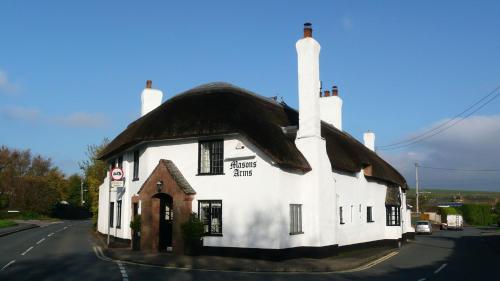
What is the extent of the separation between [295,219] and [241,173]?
3176 mm

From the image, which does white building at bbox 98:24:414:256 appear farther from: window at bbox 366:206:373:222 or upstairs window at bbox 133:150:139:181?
window at bbox 366:206:373:222

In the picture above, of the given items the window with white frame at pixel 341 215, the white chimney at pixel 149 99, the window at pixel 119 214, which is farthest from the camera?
the white chimney at pixel 149 99

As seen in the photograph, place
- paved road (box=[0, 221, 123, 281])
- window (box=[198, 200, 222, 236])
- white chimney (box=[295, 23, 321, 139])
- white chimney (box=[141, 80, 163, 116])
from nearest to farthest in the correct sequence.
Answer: paved road (box=[0, 221, 123, 281]) < window (box=[198, 200, 222, 236]) < white chimney (box=[295, 23, 321, 139]) < white chimney (box=[141, 80, 163, 116])

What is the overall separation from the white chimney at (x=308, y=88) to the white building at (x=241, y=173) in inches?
1.8

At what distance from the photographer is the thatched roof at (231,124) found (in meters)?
20.9

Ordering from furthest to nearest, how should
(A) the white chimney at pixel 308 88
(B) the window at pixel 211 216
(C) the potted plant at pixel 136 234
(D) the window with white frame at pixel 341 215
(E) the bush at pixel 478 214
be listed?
(E) the bush at pixel 478 214 → (D) the window with white frame at pixel 341 215 → (C) the potted plant at pixel 136 234 → (A) the white chimney at pixel 308 88 → (B) the window at pixel 211 216

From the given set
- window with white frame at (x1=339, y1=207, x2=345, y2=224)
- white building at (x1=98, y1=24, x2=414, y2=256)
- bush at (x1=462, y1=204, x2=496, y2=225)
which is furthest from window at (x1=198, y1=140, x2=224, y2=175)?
bush at (x1=462, y1=204, x2=496, y2=225)

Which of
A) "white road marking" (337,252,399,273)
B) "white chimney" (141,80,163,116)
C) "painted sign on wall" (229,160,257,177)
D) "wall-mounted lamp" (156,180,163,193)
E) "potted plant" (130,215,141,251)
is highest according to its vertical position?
"white chimney" (141,80,163,116)

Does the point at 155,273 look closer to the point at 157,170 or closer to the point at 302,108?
the point at 157,170

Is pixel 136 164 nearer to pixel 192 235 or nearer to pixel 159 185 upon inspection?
pixel 159 185

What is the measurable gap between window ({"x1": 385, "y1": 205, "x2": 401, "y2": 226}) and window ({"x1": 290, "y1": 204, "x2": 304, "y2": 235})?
41.6 ft

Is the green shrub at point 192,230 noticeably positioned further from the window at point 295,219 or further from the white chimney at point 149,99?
the white chimney at point 149,99

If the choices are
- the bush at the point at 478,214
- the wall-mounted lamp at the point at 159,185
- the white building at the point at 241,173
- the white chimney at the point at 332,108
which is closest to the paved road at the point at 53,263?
A: the white building at the point at 241,173

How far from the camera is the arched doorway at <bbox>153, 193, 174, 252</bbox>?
2331 centimetres
